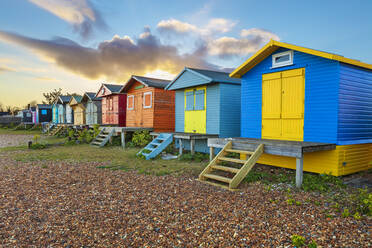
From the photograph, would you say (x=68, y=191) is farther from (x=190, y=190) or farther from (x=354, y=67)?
(x=354, y=67)

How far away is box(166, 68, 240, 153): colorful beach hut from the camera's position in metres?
10.5

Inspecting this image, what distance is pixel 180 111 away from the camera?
1284cm

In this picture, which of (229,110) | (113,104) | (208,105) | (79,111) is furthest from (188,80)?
(79,111)

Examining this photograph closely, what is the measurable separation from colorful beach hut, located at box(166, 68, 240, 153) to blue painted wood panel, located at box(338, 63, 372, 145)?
4665 mm

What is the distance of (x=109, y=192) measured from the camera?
5.44 metres

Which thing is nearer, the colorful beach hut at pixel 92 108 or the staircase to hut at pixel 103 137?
the staircase to hut at pixel 103 137

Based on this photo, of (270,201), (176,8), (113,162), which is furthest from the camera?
(176,8)

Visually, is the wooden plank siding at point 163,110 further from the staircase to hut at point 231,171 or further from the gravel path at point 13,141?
the gravel path at point 13,141

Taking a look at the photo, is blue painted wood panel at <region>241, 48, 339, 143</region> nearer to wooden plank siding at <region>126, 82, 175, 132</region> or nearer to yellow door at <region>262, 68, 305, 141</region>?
yellow door at <region>262, 68, 305, 141</region>

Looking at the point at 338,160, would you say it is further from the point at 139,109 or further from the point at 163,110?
the point at 139,109

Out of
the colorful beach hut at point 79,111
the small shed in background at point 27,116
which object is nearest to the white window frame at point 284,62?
the colorful beach hut at point 79,111

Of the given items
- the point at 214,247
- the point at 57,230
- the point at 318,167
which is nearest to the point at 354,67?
the point at 318,167

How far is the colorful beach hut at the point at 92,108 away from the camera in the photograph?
2177 centimetres

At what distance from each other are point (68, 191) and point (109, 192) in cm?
96
